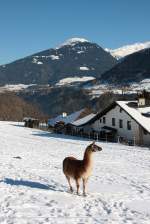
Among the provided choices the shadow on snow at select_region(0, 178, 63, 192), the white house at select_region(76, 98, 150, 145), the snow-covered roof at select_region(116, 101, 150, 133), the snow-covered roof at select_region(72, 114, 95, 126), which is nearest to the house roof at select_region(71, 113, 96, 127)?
the snow-covered roof at select_region(72, 114, 95, 126)

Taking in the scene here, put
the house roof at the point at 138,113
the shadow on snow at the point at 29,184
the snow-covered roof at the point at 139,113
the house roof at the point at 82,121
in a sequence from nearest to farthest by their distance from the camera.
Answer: the shadow on snow at the point at 29,184 → the snow-covered roof at the point at 139,113 → the house roof at the point at 138,113 → the house roof at the point at 82,121

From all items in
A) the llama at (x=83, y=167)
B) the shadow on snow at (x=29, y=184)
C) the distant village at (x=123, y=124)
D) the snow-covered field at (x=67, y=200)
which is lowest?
the snow-covered field at (x=67, y=200)

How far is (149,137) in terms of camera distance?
61844mm

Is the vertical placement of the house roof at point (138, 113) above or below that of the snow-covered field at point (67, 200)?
above

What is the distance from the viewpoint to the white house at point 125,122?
63.2m

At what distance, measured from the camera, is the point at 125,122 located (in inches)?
2650

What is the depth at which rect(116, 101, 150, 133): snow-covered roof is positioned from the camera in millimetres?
62969

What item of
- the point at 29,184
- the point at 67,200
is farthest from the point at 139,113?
the point at 67,200


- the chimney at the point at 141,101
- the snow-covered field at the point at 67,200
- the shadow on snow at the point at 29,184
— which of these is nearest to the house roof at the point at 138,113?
the chimney at the point at 141,101

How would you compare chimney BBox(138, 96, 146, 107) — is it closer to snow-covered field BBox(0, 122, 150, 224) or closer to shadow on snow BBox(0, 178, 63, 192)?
snow-covered field BBox(0, 122, 150, 224)

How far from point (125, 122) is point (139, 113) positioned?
2.45 m

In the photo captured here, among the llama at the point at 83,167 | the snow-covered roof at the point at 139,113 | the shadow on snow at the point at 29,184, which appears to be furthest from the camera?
the snow-covered roof at the point at 139,113

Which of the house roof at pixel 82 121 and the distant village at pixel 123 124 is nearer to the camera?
the distant village at pixel 123 124

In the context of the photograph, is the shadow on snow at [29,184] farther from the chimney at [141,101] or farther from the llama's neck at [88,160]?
the chimney at [141,101]
